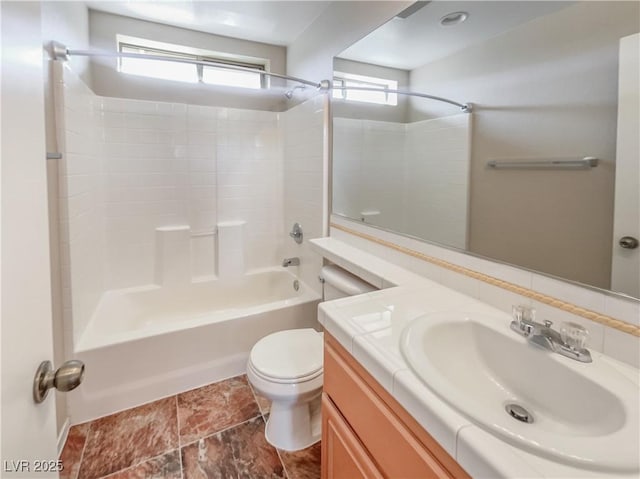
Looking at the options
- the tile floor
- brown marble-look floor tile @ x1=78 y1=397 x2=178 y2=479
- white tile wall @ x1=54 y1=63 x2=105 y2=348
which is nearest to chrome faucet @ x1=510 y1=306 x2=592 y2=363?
the tile floor

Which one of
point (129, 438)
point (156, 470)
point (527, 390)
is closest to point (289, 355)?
point (156, 470)

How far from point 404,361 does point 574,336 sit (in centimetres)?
42

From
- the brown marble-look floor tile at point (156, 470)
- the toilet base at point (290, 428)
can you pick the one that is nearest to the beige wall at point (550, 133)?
the toilet base at point (290, 428)

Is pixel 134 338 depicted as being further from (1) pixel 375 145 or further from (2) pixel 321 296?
(1) pixel 375 145

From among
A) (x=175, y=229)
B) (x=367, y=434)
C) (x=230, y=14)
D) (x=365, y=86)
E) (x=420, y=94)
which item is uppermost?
(x=230, y=14)

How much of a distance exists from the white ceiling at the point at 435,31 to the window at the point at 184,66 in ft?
4.14

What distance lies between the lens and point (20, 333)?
0.49m

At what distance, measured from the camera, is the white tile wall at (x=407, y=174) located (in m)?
1.33

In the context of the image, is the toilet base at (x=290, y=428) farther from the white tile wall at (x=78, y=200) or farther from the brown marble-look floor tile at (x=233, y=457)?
the white tile wall at (x=78, y=200)

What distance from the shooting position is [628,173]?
80 cm

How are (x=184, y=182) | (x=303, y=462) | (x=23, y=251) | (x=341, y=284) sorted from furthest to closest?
(x=184, y=182) → (x=341, y=284) → (x=303, y=462) → (x=23, y=251)

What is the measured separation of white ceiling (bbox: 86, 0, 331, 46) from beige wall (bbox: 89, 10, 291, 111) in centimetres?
6

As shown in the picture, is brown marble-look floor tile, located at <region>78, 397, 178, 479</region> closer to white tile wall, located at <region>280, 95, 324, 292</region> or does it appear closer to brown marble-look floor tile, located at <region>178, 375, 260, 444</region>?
brown marble-look floor tile, located at <region>178, 375, 260, 444</region>

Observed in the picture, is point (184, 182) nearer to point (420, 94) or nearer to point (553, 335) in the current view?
point (420, 94)
